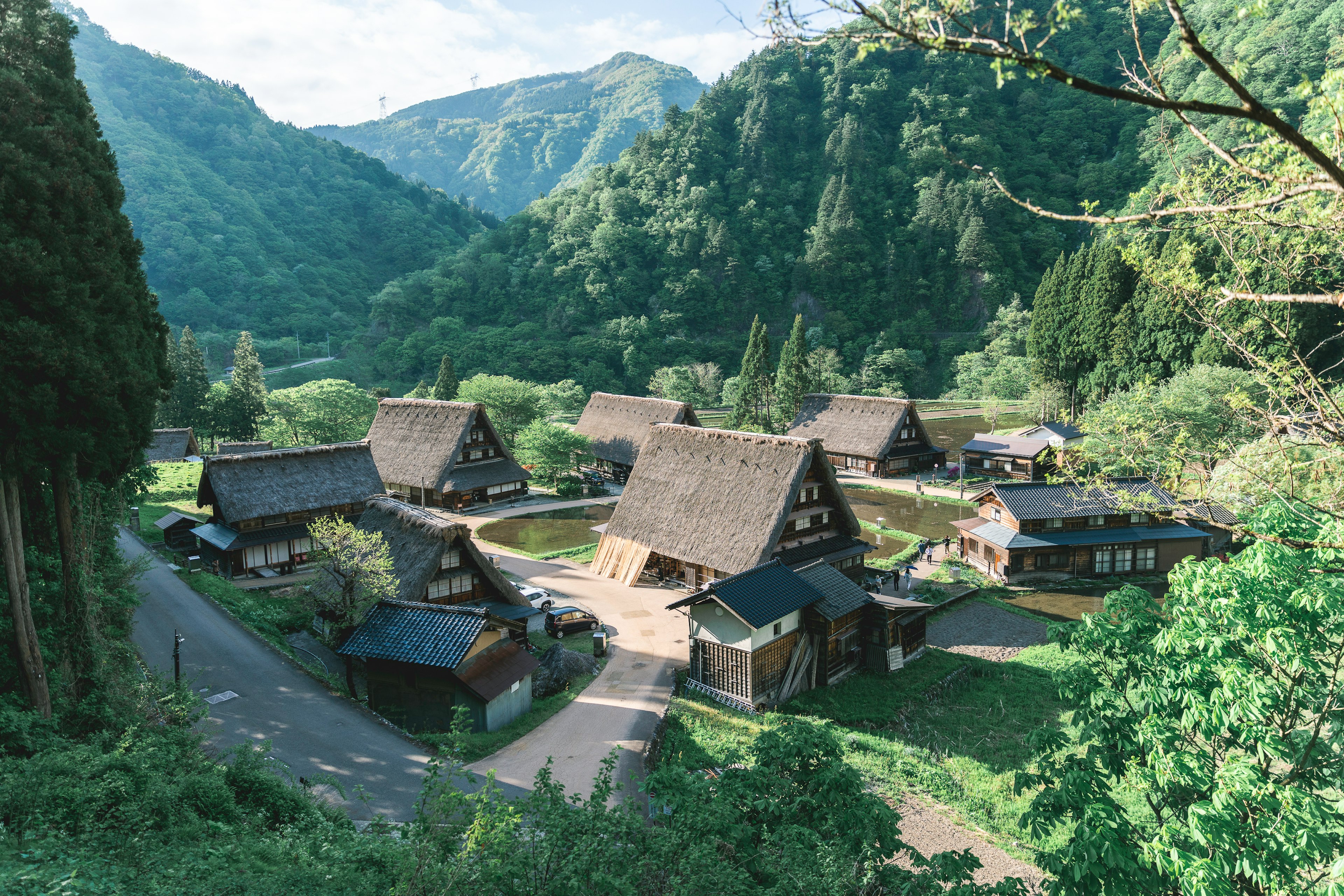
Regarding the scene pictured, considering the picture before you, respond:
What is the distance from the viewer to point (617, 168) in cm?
10425

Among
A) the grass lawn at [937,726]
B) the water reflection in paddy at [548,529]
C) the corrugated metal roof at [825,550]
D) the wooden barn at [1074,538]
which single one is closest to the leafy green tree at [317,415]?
the water reflection in paddy at [548,529]

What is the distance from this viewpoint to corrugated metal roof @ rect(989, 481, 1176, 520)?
30359 millimetres

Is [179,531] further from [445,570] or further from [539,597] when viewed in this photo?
[539,597]

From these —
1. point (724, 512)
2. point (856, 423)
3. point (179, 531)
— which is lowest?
point (179, 531)

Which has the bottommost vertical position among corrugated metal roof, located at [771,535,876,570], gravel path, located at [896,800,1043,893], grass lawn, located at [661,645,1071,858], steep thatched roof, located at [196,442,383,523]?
grass lawn, located at [661,645,1071,858]

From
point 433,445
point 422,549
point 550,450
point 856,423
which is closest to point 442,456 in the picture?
point 433,445

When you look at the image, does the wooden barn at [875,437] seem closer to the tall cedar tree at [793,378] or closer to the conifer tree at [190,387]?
the tall cedar tree at [793,378]

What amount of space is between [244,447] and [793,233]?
2908 inches

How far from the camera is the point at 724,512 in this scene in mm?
27344

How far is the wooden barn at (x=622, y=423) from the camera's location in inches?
1818

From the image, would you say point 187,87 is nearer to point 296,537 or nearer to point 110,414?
point 296,537

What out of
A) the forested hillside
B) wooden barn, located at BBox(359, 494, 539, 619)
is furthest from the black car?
the forested hillside

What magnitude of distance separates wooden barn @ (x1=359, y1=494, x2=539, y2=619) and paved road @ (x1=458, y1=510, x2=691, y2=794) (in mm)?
3675

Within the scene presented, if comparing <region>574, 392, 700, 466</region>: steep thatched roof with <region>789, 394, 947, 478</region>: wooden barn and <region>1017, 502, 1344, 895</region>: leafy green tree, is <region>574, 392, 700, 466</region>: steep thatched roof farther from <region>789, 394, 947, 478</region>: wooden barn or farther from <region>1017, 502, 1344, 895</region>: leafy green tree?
<region>1017, 502, 1344, 895</region>: leafy green tree
